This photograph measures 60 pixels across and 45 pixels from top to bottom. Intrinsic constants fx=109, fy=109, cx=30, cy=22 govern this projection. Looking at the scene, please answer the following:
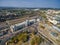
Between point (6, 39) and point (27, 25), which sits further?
point (27, 25)

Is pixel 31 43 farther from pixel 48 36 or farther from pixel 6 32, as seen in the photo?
pixel 6 32

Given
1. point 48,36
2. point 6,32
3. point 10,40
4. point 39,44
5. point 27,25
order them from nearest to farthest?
1. point 39,44
2. point 10,40
3. point 48,36
4. point 6,32
5. point 27,25

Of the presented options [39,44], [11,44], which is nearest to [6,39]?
[11,44]

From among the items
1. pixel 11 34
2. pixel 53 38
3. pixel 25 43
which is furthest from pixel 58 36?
pixel 11 34

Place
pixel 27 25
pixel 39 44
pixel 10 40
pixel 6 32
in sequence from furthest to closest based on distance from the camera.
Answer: pixel 27 25 < pixel 6 32 < pixel 10 40 < pixel 39 44

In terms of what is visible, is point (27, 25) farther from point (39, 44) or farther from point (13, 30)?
point (39, 44)

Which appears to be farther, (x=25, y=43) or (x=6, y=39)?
(x=6, y=39)

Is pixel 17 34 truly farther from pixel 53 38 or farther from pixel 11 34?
pixel 53 38

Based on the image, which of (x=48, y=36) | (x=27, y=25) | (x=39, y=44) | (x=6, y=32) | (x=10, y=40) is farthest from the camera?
(x=27, y=25)

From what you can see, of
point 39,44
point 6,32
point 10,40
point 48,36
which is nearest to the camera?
point 39,44
